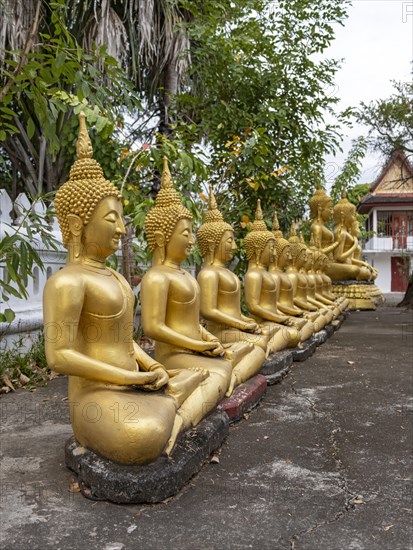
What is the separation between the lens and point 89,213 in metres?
2.75

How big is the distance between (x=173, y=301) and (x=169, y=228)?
0.48 meters

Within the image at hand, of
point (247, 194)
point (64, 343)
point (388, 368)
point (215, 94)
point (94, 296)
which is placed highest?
point (215, 94)

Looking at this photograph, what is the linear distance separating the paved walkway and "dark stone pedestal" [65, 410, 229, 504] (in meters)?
0.05

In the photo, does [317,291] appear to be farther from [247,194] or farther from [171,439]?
[171,439]

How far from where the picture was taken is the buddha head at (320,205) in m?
11.9

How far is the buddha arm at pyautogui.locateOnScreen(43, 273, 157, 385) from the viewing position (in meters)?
2.54

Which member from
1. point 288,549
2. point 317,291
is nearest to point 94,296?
point 288,549

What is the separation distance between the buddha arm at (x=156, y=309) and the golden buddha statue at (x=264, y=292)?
6.66ft

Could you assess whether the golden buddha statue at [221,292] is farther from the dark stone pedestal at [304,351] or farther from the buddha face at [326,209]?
the buddha face at [326,209]

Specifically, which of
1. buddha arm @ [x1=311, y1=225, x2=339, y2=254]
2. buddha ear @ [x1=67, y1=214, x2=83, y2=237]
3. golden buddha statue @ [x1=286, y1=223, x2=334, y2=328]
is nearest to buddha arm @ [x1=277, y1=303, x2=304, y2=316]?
golden buddha statue @ [x1=286, y1=223, x2=334, y2=328]

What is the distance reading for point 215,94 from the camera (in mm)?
8398

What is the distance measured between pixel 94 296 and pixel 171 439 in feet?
2.60

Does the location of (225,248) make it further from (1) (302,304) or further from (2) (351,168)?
(2) (351,168)

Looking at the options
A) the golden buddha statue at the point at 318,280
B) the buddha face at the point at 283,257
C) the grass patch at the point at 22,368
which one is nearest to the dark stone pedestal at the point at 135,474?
the grass patch at the point at 22,368
